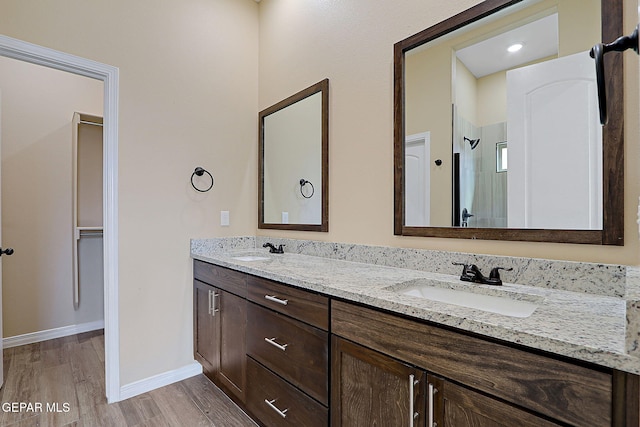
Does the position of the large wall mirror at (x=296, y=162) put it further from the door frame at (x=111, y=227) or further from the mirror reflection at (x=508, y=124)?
the door frame at (x=111, y=227)

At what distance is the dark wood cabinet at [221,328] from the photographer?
179 cm

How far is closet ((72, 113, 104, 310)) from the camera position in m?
3.00

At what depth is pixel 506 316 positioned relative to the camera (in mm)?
846

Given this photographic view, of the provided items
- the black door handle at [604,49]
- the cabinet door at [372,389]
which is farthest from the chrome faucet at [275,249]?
the black door handle at [604,49]

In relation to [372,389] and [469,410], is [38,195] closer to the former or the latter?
[372,389]

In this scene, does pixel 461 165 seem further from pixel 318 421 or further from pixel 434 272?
pixel 318 421

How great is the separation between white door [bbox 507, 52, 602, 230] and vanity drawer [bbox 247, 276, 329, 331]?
86cm

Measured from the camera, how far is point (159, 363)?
2184 mm

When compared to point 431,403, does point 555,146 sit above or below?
above

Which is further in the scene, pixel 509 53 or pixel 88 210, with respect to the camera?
pixel 88 210

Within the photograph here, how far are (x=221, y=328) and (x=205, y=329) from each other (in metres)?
0.27

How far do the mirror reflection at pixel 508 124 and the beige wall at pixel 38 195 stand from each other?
3.15m

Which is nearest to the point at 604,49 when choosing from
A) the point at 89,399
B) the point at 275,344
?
the point at 275,344

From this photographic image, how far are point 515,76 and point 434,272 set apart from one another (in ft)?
2.99
